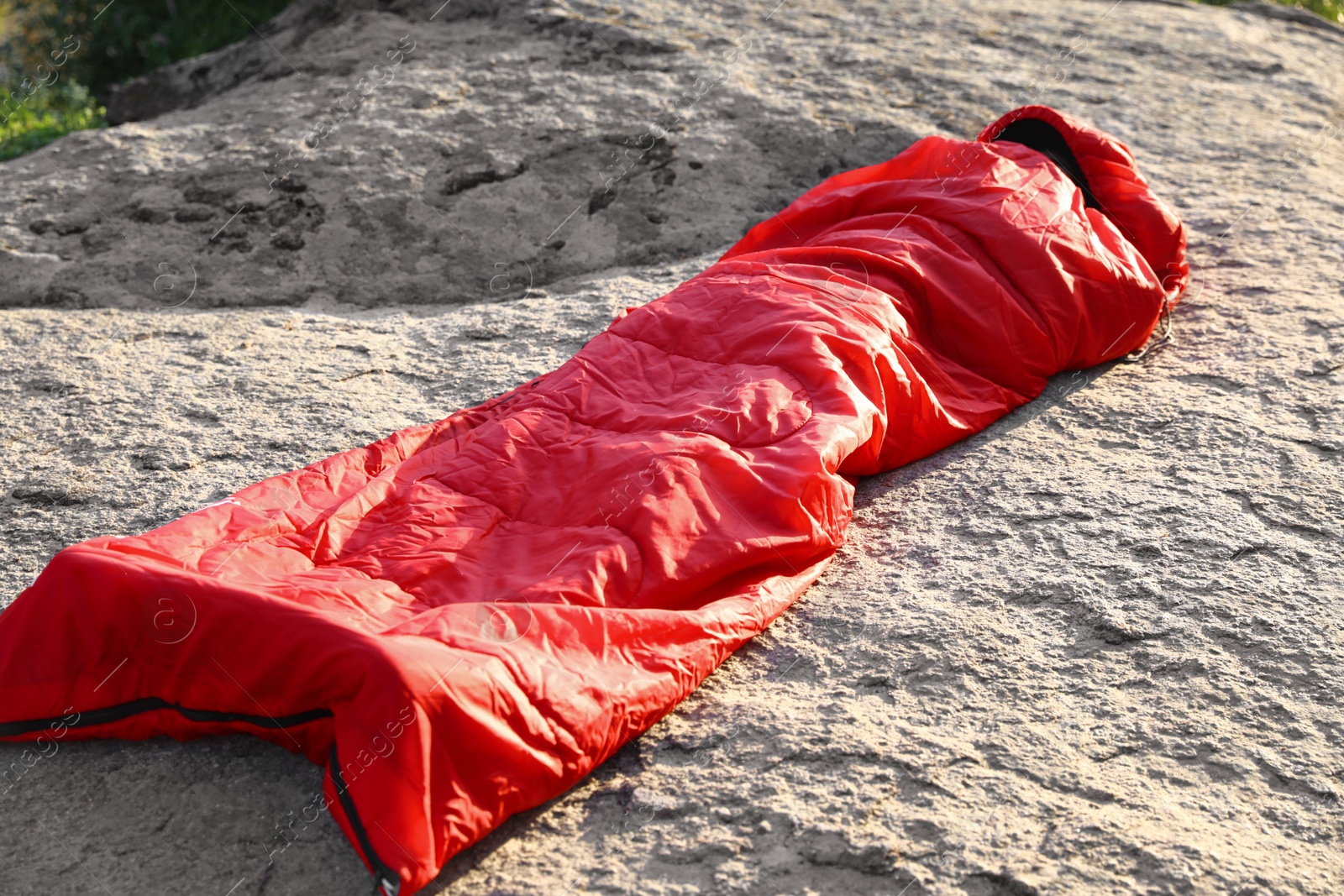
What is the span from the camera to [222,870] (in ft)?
4.76

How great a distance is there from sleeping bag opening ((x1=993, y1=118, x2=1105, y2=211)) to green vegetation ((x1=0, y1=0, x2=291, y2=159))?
210 inches

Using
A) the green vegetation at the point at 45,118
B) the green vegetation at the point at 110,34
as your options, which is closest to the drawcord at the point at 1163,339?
the green vegetation at the point at 45,118

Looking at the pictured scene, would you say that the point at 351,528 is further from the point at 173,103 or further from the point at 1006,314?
the point at 173,103

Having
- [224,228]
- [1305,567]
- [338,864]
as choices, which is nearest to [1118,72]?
[1305,567]

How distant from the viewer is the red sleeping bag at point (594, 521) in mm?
1446

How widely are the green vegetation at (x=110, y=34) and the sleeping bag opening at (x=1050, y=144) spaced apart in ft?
17.5

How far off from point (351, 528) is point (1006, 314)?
5.11 ft

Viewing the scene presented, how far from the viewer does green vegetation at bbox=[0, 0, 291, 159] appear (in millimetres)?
6656

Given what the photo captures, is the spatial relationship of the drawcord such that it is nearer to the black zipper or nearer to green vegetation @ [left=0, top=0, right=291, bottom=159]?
the black zipper

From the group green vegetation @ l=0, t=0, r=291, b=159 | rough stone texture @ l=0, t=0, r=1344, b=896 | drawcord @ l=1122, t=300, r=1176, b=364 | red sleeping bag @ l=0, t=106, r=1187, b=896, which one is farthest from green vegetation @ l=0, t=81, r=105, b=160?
drawcord @ l=1122, t=300, r=1176, b=364

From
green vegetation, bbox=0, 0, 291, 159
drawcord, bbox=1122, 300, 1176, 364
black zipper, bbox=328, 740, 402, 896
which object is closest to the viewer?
black zipper, bbox=328, 740, 402, 896

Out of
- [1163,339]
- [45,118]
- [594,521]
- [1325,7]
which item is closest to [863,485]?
[594,521]

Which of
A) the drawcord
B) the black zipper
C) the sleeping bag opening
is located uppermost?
the sleeping bag opening

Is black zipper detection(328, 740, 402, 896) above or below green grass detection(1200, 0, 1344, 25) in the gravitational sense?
below
